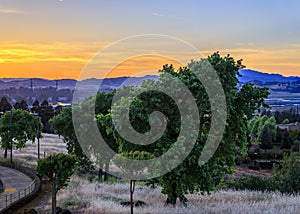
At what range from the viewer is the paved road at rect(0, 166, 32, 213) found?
35.3 m

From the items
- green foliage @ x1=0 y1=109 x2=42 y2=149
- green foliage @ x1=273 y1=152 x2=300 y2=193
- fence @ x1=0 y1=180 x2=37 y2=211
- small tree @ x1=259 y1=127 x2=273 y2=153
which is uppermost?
green foliage @ x1=0 y1=109 x2=42 y2=149

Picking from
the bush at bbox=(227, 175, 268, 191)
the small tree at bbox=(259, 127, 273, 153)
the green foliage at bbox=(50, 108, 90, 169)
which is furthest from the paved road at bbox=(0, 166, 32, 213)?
the small tree at bbox=(259, 127, 273, 153)

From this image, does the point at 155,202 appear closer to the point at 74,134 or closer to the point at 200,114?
the point at 200,114

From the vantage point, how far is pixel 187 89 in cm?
2406

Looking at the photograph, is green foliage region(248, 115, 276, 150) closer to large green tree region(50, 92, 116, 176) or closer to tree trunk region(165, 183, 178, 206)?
large green tree region(50, 92, 116, 176)

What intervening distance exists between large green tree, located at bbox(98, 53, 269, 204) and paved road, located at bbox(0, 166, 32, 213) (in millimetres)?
12087

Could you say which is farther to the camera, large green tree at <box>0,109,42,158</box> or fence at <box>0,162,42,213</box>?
large green tree at <box>0,109,42,158</box>

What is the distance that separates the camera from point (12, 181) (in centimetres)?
4112

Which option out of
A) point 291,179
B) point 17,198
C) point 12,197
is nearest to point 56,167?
Result: point 17,198

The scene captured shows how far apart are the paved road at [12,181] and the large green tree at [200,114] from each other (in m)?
12.1

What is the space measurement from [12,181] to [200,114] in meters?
23.3

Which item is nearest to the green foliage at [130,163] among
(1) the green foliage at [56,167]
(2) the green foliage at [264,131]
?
(1) the green foliage at [56,167]

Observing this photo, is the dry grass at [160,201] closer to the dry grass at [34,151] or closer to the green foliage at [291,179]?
the green foliage at [291,179]

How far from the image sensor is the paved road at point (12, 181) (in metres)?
35.3
